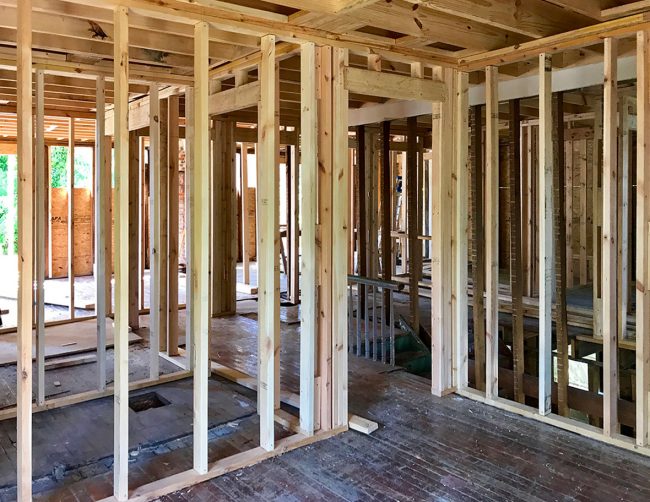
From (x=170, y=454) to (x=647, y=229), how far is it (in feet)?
10.0

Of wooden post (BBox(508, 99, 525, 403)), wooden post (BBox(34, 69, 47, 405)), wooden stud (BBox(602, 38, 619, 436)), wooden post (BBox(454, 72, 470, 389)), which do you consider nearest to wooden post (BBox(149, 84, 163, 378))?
wooden post (BBox(34, 69, 47, 405))

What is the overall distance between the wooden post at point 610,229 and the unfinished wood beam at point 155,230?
10.6 ft

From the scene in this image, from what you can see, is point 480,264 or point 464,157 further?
point 480,264

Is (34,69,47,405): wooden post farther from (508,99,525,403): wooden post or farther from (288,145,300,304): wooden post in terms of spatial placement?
(288,145,300,304): wooden post

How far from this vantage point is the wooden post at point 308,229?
11.3 feet

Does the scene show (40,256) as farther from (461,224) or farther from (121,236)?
(461,224)

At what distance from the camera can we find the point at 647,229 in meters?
3.27

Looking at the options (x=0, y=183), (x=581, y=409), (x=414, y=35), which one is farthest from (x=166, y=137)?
(x=0, y=183)

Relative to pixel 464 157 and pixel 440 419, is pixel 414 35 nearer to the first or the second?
pixel 464 157

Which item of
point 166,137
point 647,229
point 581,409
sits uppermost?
point 166,137

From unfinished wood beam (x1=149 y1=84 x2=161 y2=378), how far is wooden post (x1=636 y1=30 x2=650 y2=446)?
11.1 ft

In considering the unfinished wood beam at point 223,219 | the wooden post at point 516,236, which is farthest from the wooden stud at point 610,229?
the unfinished wood beam at point 223,219

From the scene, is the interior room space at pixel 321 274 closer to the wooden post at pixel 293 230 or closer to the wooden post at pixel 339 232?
the wooden post at pixel 339 232

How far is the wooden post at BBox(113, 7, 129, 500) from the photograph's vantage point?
2.71m
